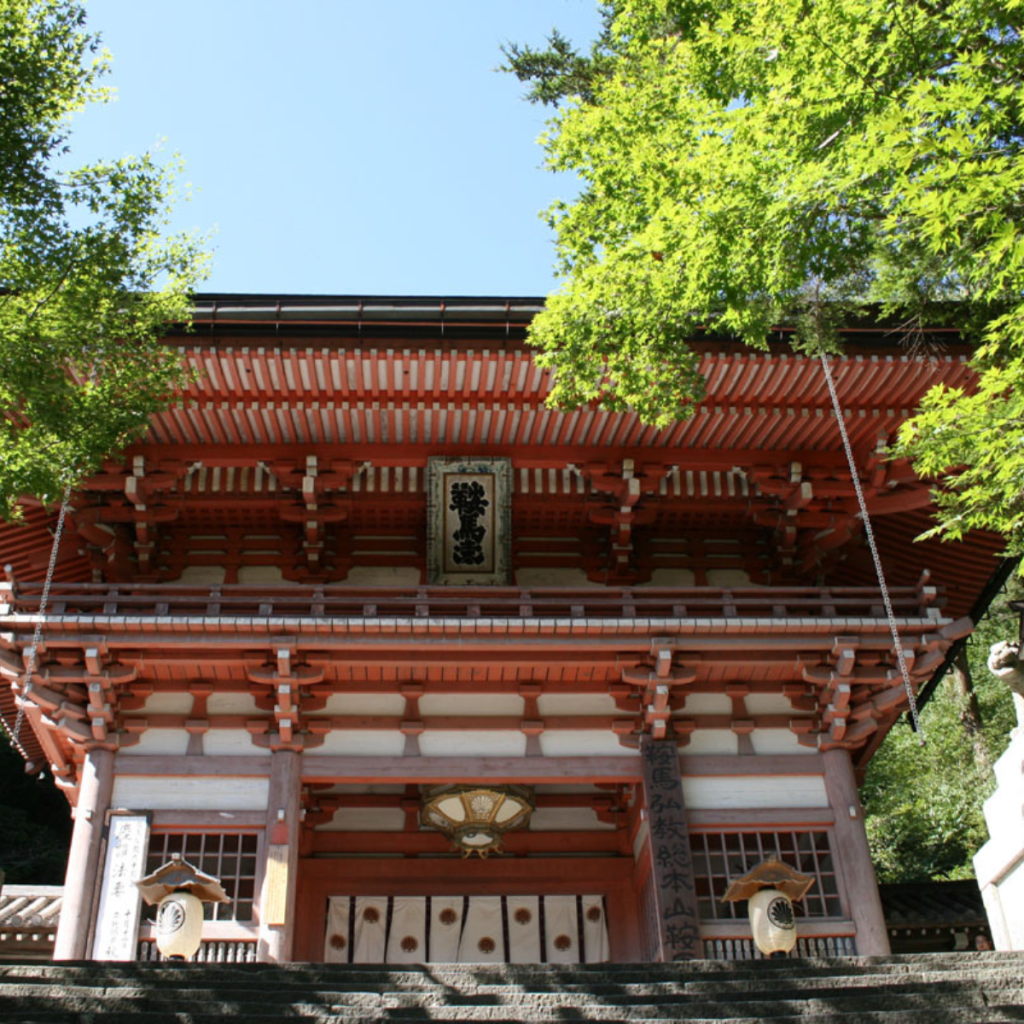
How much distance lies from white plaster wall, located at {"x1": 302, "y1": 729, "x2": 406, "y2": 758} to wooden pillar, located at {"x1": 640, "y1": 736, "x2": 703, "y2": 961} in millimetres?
2339

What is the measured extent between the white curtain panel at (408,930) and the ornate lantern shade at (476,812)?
99 centimetres

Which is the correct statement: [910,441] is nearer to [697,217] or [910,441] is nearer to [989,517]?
[989,517]

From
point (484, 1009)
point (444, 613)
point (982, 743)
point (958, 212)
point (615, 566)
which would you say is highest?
point (982, 743)

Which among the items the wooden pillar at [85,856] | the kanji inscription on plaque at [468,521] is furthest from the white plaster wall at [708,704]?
the wooden pillar at [85,856]

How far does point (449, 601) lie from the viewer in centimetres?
1101

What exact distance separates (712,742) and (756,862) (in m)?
1.16

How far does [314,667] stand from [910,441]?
5.95 meters

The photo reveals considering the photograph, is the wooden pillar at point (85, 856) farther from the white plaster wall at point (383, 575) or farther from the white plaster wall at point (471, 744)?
the white plaster wall at point (383, 575)

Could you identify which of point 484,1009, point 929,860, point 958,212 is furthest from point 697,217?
point 929,860

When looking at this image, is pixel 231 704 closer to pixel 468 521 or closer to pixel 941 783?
pixel 468 521

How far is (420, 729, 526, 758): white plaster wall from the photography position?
11.0 m

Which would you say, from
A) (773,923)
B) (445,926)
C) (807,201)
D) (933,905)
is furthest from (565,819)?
(807,201)

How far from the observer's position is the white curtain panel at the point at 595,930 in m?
12.3

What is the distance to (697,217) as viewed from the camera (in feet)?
24.8
